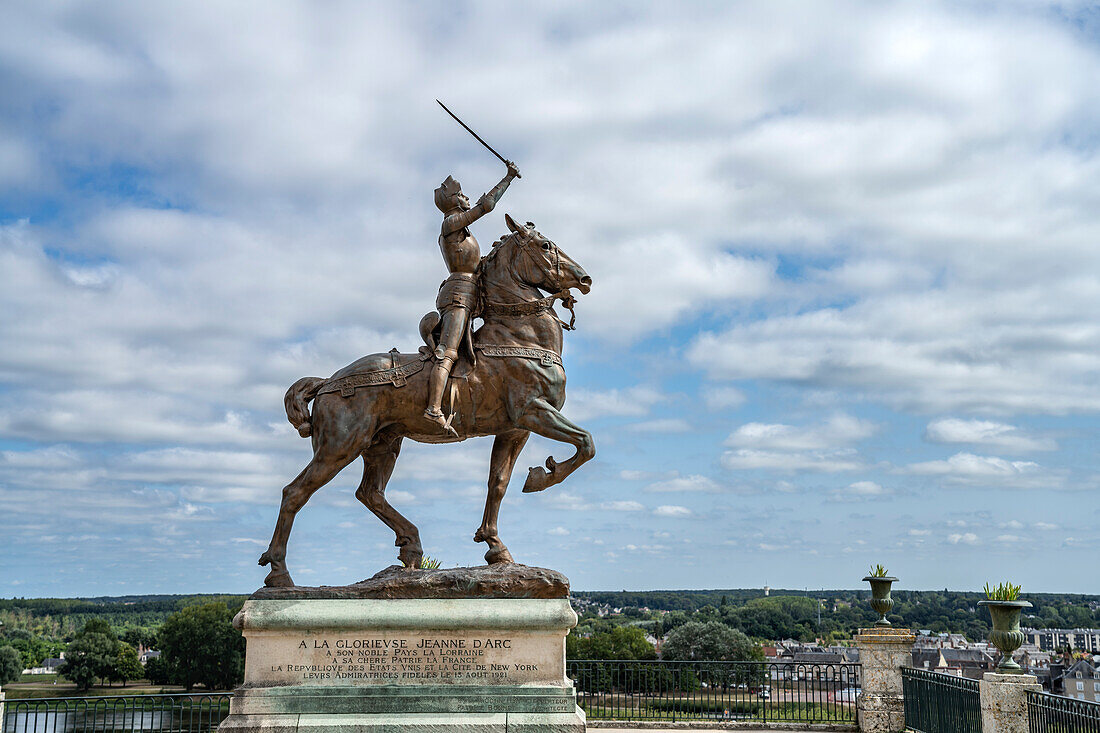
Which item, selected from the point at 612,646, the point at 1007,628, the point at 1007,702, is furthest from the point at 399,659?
the point at 612,646

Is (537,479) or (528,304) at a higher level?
(528,304)

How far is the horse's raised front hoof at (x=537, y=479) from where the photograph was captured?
831 cm

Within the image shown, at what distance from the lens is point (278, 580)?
320 inches

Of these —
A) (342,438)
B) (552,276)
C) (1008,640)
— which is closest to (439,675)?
(342,438)

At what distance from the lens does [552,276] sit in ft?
28.6

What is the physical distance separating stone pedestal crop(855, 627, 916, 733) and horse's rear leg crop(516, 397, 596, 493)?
9882mm

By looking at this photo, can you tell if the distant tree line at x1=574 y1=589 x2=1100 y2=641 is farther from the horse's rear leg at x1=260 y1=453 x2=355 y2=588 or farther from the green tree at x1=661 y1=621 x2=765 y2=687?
the horse's rear leg at x1=260 y1=453 x2=355 y2=588

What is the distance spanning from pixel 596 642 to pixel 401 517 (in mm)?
18139

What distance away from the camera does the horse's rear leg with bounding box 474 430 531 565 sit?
8531 mm

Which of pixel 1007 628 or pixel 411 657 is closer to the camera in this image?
pixel 411 657

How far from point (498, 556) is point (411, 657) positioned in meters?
1.27

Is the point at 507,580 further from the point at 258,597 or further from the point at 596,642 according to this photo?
the point at 596,642

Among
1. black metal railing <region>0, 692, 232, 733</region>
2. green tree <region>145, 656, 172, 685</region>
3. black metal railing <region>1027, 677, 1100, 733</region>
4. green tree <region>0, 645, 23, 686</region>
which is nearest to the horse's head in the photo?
black metal railing <region>0, 692, 232, 733</region>

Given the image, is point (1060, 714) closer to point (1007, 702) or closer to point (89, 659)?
point (1007, 702)
